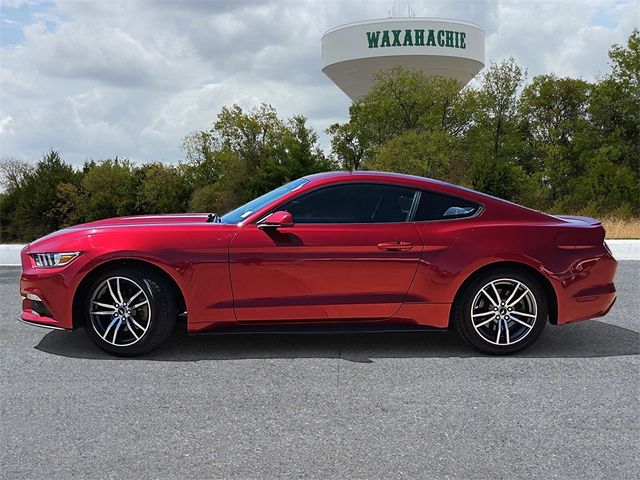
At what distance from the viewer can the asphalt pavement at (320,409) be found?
3.20 metres

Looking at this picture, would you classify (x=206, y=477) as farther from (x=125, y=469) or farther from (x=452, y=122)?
(x=452, y=122)

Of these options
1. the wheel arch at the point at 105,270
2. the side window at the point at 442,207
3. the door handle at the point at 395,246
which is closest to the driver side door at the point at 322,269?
the door handle at the point at 395,246

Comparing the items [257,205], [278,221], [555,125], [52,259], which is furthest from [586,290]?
[555,125]

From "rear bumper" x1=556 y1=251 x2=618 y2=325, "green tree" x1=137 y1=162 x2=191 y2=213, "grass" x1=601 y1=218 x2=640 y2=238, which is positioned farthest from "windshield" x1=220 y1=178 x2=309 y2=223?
"green tree" x1=137 y1=162 x2=191 y2=213

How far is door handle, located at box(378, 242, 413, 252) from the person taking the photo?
5.05 meters

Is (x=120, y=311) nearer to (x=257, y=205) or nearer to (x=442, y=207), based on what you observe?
(x=257, y=205)

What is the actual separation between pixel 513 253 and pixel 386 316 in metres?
1.12

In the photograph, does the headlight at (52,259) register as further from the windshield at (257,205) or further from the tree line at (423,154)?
the tree line at (423,154)

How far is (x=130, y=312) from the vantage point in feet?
16.5

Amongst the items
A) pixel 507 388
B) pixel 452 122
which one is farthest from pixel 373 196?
pixel 452 122

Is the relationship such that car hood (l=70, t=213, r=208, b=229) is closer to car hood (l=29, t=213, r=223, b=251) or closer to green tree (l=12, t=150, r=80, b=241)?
car hood (l=29, t=213, r=223, b=251)

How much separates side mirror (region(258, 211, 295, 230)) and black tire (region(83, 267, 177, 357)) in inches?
35.0

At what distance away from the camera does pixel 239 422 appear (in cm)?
375

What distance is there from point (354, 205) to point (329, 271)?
59 cm
